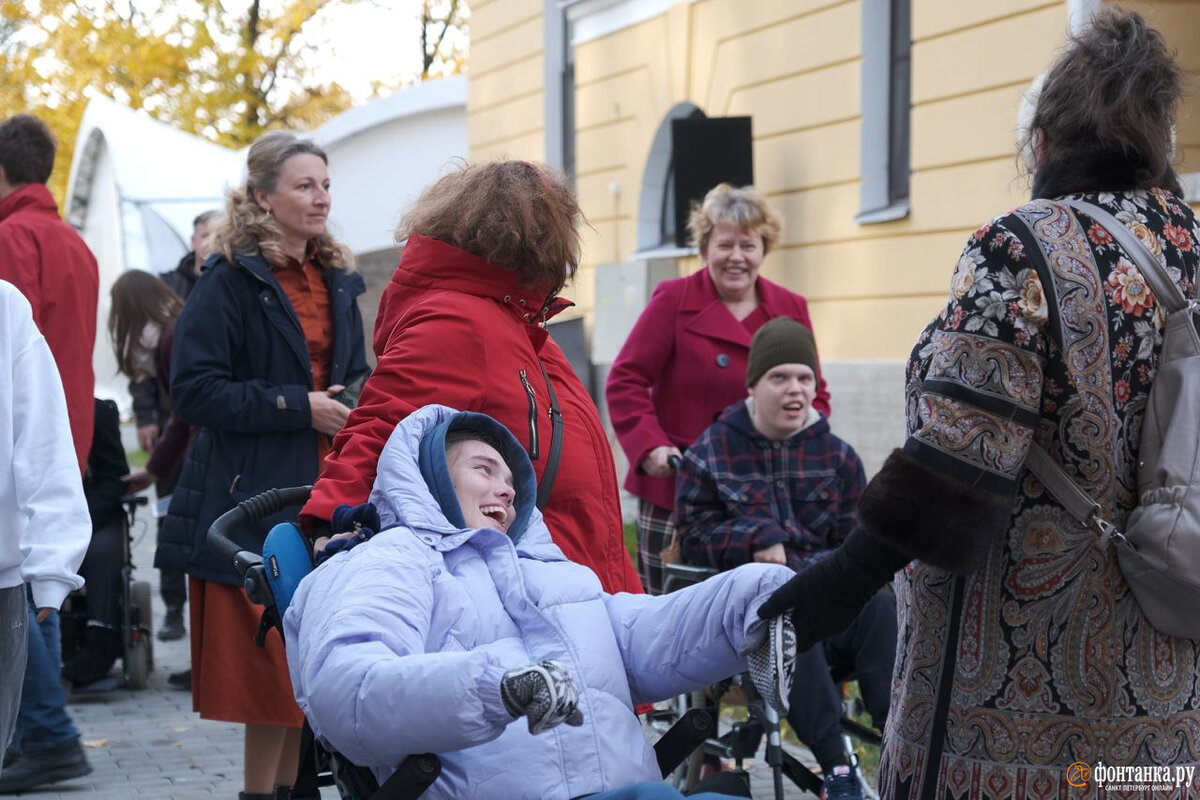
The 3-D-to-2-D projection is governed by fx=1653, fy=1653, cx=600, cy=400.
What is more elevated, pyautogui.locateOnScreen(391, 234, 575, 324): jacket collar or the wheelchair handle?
pyautogui.locateOnScreen(391, 234, 575, 324): jacket collar

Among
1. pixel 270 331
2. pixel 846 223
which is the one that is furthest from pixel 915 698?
pixel 846 223

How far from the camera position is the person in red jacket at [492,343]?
11.4 feet

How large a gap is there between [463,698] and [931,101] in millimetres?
8212

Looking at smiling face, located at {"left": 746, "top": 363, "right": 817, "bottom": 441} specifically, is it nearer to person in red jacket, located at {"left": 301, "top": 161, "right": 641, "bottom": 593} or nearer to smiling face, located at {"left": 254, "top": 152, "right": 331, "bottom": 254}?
smiling face, located at {"left": 254, "top": 152, "right": 331, "bottom": 254}

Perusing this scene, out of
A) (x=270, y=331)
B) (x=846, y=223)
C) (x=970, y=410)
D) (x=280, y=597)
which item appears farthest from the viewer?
(x=846, y=223)

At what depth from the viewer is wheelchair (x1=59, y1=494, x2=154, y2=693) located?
308 inches

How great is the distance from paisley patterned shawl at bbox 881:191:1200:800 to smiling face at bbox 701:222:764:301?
343cm

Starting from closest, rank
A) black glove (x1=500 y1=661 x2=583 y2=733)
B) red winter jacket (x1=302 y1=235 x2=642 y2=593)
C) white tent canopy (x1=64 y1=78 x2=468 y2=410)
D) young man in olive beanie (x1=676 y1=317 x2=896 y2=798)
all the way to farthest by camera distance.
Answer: black glove (x1=500 y1=661 x2=583 y2=733)
red winter jacket (x1=302 y1=235 x2=642 y2=593)
young man in olive beanie (x1=676 y1=317 x2=896 y2=798)
white tent canopy (x1=64 y1=78 x2=468 y2=410)

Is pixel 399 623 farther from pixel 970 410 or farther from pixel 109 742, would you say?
pixel 109 742

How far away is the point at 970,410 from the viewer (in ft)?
9.25

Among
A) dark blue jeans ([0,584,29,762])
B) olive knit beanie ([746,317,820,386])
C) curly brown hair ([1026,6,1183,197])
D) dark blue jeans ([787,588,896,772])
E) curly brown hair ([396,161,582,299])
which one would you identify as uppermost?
curly brown hair ([1026,6,1183,197])

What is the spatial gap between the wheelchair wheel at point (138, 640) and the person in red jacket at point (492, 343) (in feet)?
15.1

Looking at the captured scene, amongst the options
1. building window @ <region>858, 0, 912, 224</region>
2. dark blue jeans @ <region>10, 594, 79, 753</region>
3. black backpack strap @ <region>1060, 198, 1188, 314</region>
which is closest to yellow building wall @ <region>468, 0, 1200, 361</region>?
building window @ <region>858, 0, 912, 224</region>

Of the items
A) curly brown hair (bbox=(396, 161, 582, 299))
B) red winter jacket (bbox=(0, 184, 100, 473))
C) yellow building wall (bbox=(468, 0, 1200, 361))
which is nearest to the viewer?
curly brown hair (bbox=(396, 161, 582, 299))
